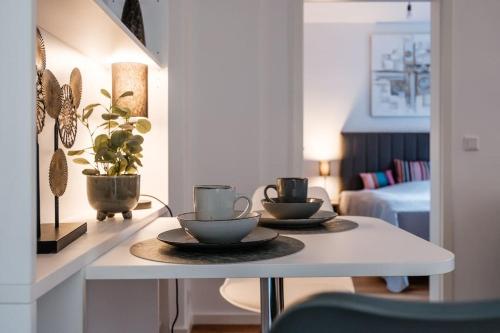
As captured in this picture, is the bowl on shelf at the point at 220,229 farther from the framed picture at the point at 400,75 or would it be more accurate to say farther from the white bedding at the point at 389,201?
the framed picture at the point at 400,75

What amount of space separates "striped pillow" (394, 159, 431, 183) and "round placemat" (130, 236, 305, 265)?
4.51 metres

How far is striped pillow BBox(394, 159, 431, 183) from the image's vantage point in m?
5.24

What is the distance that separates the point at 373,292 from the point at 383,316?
3.25m

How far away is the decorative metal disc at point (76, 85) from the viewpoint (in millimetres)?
1504

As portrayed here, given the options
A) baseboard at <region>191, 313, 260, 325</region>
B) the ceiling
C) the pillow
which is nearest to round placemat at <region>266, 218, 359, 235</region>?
baseboard at <region>191, 313, 260, 325</region>

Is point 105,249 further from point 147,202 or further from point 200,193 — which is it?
point 147,202

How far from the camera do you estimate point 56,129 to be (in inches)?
47.3

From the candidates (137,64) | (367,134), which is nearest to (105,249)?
(137,64)

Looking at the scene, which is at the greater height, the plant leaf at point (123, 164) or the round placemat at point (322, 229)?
the plant leaf at point (123, 164)

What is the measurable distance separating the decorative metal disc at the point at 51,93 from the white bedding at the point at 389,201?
3.07m

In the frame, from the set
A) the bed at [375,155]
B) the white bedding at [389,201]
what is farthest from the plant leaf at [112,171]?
the bed at [375,155]

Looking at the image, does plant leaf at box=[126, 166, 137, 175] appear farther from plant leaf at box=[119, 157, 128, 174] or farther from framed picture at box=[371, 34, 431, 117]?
Answer: framed picture at box=[371, 34, 431, 117]

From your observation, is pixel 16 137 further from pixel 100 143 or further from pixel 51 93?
pixel 100 143

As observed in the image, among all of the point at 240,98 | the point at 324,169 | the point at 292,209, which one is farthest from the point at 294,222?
the point at 324,169
